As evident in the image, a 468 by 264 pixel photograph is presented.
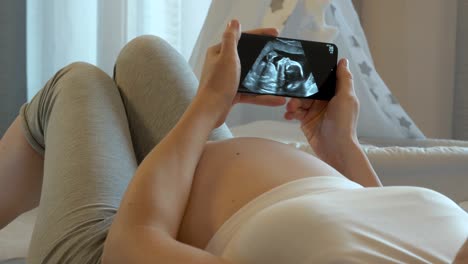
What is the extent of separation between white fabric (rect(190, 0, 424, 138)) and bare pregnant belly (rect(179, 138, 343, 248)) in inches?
33.6

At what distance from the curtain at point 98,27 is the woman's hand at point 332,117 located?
111 cm

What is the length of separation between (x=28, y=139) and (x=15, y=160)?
4cm

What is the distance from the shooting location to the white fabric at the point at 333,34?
1.49m

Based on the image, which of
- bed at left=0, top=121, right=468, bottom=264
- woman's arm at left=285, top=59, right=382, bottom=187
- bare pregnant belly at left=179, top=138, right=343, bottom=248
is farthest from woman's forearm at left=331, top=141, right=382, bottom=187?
bed at left=0, top=121, right=468, bottom=264

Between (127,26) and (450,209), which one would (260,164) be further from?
(127,26)

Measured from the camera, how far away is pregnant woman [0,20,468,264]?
484 millimetres

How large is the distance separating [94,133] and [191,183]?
0.18m

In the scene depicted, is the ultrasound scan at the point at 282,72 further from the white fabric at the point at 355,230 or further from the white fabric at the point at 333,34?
the white fabric at the point at 333,34

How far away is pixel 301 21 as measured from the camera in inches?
59.3

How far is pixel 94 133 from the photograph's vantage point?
749 millimetres

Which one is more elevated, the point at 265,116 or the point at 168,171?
the point at 168,171

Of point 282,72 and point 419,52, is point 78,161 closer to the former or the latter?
point 282,72

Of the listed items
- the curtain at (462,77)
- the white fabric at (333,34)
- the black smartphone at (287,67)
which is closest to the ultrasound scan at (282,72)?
the black smartphone at (287,67)

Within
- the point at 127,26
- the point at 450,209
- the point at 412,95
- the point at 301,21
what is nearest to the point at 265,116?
the point at 301,21
